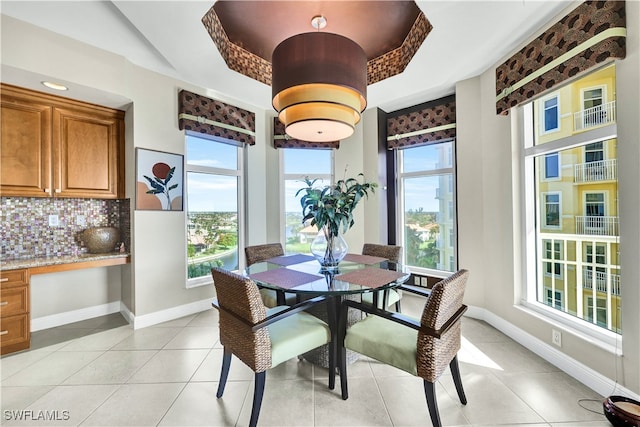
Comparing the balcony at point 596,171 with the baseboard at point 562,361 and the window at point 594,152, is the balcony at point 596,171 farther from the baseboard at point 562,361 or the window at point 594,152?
the baseboard at point 562,361

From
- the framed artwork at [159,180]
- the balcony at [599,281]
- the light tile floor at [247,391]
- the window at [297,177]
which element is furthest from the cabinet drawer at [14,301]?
the balcony at [599,281]

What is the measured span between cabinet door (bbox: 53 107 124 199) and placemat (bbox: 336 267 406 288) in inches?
113

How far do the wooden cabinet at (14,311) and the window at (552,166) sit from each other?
482 cm

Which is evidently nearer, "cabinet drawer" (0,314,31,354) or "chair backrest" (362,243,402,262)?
"cabinet drawer" (0,314,31,354)

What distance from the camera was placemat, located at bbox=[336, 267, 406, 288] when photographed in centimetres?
184

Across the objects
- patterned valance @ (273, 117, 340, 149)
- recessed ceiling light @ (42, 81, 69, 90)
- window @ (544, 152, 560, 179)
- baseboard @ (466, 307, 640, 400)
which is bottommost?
baseboard @ (466, 307, 640, 400)

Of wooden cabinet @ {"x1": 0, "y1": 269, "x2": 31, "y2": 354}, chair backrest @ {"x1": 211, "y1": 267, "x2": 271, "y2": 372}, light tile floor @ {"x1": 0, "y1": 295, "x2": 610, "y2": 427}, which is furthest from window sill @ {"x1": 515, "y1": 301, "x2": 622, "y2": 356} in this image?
wooden cabinet @ {"x1": 0, "y1": 269, "x2": 31, "y2": 354}

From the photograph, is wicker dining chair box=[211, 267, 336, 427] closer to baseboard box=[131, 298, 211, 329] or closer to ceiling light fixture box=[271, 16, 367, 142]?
ceiling light fixture box=[271, 16, 367, 142]

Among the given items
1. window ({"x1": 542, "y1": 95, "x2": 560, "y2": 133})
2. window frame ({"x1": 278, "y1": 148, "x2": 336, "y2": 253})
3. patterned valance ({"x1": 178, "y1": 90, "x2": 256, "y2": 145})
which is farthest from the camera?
window frame ({"x1": 278, "y1": 148, "x2": 336, "y2": 253})

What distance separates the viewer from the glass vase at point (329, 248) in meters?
2.29

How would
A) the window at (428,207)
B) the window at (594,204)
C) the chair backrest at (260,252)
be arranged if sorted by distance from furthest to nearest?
the window at (428,207) → the chair backrest at (260,252) → the window at (594,204)

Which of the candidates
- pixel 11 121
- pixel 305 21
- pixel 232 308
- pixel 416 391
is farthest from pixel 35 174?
pixel 416 391

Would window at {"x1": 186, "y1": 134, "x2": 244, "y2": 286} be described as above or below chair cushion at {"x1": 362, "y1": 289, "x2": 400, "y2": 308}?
above

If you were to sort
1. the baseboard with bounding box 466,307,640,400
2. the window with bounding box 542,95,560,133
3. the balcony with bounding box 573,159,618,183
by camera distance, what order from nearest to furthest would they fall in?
the baseboard with bounding box 466,307,640,400
the balcony with bounding box 573,159,618,183
the window with bounding box 542,95,560,133
